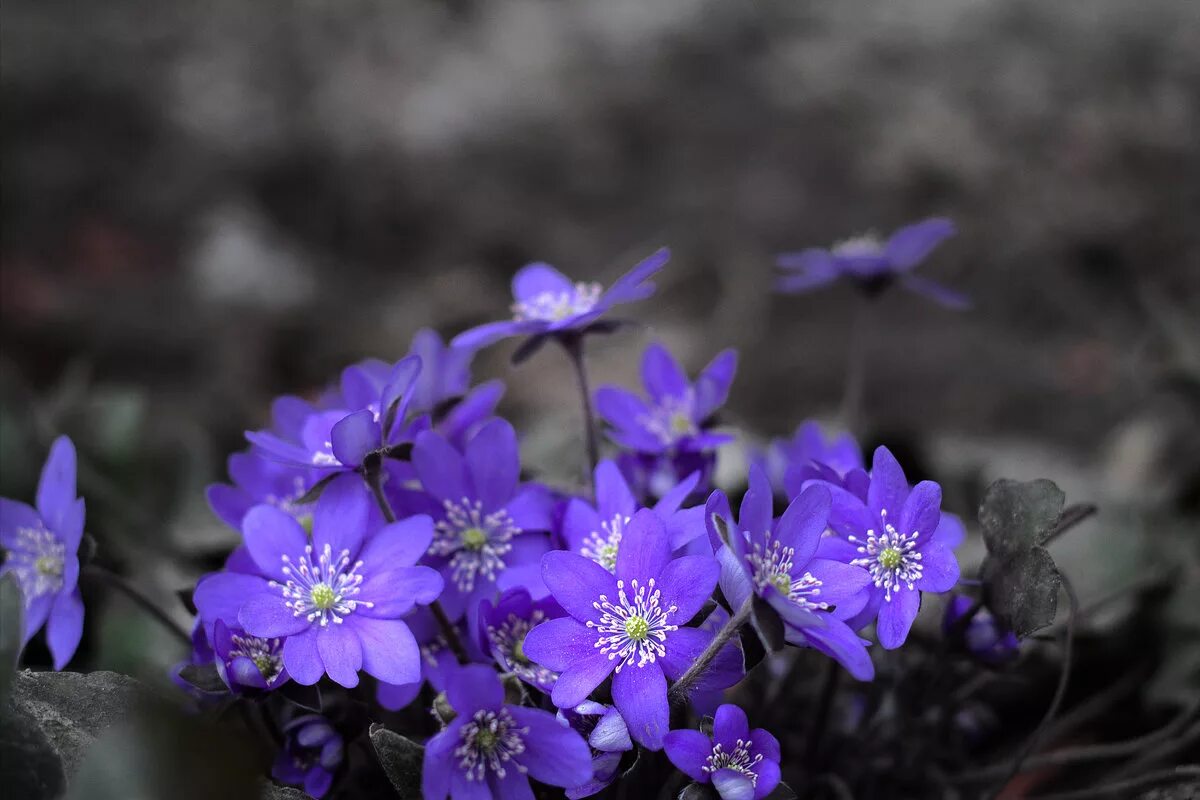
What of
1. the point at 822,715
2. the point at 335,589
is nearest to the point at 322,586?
the point at 335,589

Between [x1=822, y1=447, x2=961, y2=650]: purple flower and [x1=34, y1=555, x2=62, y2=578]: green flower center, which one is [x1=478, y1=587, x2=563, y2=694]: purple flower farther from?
[x1=34, y1=555, x2=62, y2=578]: green flower center

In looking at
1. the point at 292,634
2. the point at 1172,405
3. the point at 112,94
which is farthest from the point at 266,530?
the point at 112,94

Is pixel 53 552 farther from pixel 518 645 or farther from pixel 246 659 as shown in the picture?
pixel 518 645

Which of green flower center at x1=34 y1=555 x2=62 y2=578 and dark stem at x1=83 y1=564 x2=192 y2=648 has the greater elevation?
green flower center at x1=34 y1=555 x2=62 y2=578

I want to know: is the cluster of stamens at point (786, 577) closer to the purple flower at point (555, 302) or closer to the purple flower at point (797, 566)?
the purple flower at point (797, 566)

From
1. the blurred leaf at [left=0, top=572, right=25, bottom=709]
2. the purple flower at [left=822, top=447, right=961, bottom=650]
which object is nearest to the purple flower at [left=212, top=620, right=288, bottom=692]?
the blurred leaf at [left=0, top=572, right=25, bottom=709]

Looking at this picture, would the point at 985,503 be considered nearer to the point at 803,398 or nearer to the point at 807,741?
the point at 807,741
